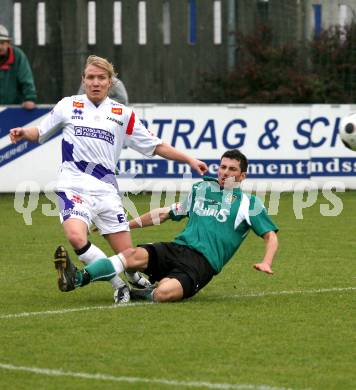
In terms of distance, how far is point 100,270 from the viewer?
9.55 m

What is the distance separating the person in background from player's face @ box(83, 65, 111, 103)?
840 centimetres

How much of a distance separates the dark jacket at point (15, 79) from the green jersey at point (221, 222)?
9.05m

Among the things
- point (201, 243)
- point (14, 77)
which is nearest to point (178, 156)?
point (201, 243)

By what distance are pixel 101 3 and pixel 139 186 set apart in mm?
8670

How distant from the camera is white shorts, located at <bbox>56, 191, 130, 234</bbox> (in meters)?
9.84

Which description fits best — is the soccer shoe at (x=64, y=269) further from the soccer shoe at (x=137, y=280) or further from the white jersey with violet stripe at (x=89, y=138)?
the soccer shoe at (x=137, y=280)

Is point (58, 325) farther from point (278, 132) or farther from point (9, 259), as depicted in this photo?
point (278, 132)

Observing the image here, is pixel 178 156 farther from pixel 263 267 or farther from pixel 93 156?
pixel 263 267

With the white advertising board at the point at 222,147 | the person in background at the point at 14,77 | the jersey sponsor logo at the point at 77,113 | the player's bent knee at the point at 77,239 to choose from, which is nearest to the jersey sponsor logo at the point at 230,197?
the player's bent knee at the point at 77,239

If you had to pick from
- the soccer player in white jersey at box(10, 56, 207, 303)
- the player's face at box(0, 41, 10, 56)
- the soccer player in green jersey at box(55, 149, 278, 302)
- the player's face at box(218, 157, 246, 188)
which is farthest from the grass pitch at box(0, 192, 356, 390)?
the player's face at box(0, 41, 10, 56)

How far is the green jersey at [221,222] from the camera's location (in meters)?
9.85

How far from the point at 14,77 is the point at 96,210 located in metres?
9.48

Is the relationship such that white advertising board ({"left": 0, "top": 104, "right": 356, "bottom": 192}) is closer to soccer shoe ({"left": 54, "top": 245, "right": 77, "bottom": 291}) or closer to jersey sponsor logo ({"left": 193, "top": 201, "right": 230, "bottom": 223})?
jersey sponsor logo ({"left": 193, "top": 201, "right": 230, "bottom": 223})

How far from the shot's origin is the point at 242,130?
19859mm
